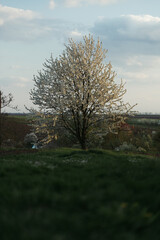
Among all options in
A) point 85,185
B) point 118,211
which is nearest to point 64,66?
point 85,185

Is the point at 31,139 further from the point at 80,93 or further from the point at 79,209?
the point at 79,209

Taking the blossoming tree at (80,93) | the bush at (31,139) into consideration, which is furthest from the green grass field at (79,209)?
the bush at (31,139)

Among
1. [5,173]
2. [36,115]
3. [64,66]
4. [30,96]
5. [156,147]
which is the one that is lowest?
[156,147]

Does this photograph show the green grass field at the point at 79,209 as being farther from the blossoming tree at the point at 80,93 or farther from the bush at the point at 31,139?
the bush at the point at 31,139

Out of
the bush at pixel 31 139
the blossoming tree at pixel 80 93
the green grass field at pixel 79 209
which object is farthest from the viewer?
the bush at pixel 31 139

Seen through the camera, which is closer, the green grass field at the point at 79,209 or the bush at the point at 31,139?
the green grass field at the point at 79,209

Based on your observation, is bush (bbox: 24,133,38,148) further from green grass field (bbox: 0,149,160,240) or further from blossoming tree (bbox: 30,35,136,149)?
green grass field (bbox: 0,149,160,240)

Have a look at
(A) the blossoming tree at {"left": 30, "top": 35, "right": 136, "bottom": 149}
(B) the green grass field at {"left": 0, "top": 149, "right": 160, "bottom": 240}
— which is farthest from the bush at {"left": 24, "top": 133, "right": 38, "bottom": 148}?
(B) the green grass field at {"left": 0, "top": 149, "right": 160, "bottom": 240}

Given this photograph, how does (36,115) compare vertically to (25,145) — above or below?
above

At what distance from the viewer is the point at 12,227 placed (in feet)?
13.3

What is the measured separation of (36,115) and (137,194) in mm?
18739

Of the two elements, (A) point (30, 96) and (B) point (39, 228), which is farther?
(A) point (30, 96)

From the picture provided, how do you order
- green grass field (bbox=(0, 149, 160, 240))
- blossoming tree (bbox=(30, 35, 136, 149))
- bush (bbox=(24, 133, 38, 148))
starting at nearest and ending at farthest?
green grass field (bbox=(0, 149, 160, 240)), blossoming tree (bbox=(30, 35, 136, 149)), bush (bbox=(24, 133, 38, 148))

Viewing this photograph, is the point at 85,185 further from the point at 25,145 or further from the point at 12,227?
the point at 25,145
